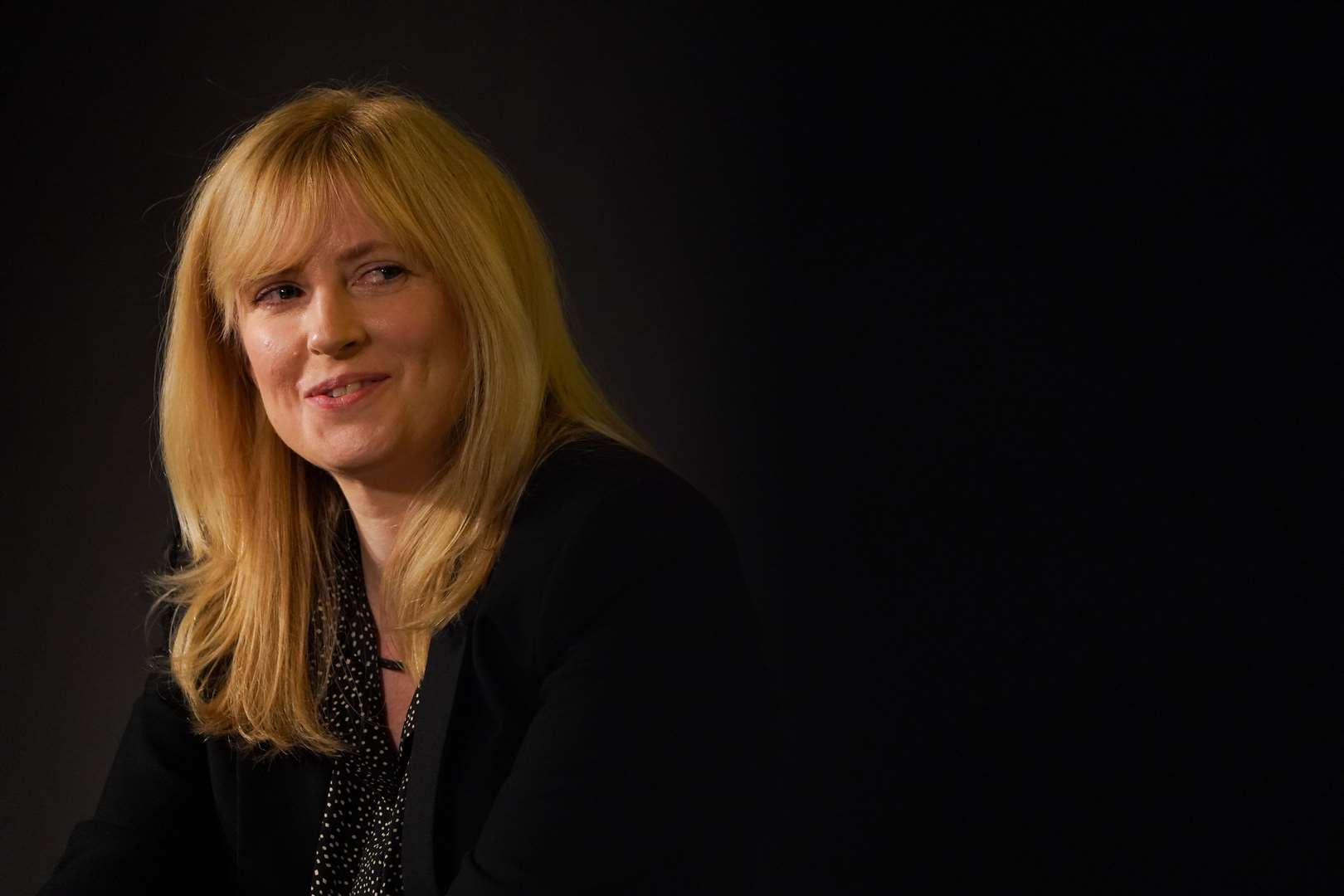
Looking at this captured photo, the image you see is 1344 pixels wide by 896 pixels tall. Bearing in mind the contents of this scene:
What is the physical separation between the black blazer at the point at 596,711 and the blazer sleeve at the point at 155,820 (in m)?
0.03

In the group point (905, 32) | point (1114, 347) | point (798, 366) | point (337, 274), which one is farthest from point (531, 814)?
point (905, 32)

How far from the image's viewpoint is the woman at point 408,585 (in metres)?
1.46

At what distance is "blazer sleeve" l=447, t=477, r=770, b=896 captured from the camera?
1399 millimetres

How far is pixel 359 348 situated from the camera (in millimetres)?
1613

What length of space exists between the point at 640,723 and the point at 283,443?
2.23 feet

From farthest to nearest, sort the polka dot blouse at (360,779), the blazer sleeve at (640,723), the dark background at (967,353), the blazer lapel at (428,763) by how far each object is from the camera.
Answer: the dark background at (967,353) < the polka dot blouse at (360,779) < the blazer lapel at (428,763) < the blazer sleeve at (640,723)

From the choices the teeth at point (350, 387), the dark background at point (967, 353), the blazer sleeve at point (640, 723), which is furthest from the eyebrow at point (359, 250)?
the dark background at point (967, 353)

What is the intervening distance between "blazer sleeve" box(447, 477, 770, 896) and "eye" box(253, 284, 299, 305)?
0.44 m

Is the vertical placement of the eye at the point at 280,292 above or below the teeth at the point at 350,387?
above


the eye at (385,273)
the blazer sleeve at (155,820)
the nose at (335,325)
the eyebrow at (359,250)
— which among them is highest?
the eyebrow at (359,250)

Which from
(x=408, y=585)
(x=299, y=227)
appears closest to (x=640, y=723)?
(x=408, y=585)

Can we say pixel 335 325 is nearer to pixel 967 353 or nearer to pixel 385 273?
pixel 385 273

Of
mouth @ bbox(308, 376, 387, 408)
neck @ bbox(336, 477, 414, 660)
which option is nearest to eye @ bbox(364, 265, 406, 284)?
mouth @ bbox(308, 376, 387, 408)

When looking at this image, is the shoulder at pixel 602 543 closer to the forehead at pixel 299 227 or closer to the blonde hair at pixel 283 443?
the blonde hair at pixel 283 443
